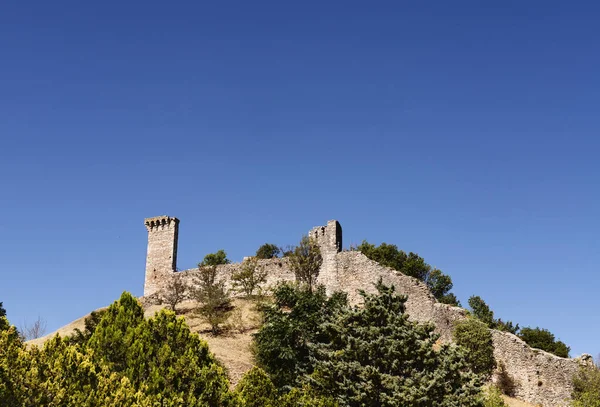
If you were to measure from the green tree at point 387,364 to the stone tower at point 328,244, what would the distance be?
1995 centimetres

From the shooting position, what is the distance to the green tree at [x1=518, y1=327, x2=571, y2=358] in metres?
48.9

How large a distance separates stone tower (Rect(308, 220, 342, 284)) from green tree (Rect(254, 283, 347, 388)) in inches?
460

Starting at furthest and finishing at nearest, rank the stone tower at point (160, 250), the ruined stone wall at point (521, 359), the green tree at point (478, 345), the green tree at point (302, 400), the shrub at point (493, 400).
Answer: the stone tower at point (160, 250), the green tree at point (478, 345), the ruined stone wall at point (521, 359), the shrub at point (493, 400), the green tree at point (302, 400)

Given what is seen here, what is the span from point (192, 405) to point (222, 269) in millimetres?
31398

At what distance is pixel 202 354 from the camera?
84.1ft

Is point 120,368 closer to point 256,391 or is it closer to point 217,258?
point 256,391

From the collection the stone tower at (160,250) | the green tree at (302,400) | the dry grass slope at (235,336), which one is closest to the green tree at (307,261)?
the dry grass slope at (235,336)

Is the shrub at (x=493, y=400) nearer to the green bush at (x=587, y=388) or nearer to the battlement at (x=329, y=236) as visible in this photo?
the green bush at (x=587, y=388)

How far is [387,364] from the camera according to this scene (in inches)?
1114

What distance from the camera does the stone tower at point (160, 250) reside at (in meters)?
56.0

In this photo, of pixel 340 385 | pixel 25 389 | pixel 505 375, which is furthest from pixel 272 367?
pixel 25 389

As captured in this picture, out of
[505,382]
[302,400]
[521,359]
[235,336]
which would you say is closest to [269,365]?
[235,336]

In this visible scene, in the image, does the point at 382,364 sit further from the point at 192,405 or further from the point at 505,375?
the point at 505,375

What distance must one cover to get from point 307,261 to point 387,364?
23337 millimetres
